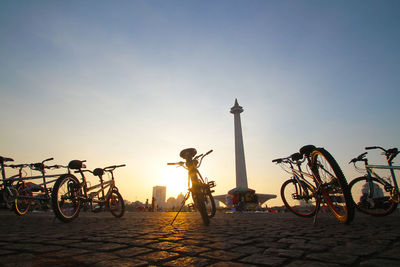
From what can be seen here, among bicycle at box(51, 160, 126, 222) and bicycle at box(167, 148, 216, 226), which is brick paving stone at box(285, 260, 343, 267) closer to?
bicycle at box(167, 148, 216, 226)

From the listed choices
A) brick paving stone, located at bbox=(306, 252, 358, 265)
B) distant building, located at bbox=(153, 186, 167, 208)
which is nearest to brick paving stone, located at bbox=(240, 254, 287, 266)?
brick paving stone, located at bbox=(306, 252, 358, 265)

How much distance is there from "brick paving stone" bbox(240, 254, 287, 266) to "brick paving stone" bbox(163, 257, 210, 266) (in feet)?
1.05

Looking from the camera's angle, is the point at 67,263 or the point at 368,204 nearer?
the point at 67,263

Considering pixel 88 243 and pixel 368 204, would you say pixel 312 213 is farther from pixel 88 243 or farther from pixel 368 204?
pixel 88 243

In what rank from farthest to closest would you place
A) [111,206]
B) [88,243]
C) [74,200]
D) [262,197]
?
1. [262,197]
2. [111,206]
3. [74,200]
4. [88,243]

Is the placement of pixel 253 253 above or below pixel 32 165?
below

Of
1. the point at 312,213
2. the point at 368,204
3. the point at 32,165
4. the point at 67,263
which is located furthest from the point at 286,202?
the point at 32,165

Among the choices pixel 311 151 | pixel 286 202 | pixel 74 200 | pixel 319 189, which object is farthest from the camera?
pixel 286 202

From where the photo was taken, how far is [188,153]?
5566 millimetres

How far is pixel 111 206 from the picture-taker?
24.2 feet

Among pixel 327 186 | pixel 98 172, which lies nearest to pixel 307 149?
pixel 327 186

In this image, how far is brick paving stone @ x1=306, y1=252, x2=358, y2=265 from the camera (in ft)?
5.94

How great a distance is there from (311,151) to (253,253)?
3.26 metres

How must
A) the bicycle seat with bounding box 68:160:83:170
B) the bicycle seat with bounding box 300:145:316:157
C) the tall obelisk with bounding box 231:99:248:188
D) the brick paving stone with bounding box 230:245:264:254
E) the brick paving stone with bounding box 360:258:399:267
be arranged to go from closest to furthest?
the brick paving stone with bounding box 360:258:399:267
the brick paving stone with bounding box 230:245:264:254
the bicycle seat with bounding box 300:145:316:157
the bicycle seat with bounding box 68:160:83:170
the tall obelisk with bounding box 231:99:248:188
